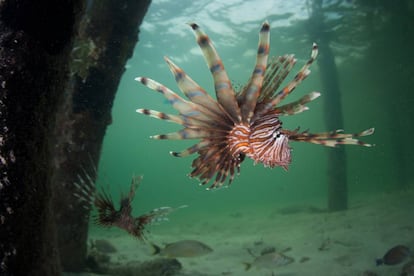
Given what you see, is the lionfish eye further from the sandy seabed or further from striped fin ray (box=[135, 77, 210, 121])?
the sandy seabed

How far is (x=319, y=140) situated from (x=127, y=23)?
11.8 ft

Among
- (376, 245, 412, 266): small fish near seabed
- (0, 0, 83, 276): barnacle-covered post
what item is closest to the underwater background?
(376, 245, 412, 266): small fish near seabed

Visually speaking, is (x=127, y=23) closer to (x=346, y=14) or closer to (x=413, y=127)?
(x=346, y=14)

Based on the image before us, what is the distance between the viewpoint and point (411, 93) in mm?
32188

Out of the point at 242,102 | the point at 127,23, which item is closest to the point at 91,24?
the point at 127,23

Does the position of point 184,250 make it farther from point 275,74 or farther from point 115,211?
point 275,74

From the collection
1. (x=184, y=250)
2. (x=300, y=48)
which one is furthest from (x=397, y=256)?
(x=300, y=48)

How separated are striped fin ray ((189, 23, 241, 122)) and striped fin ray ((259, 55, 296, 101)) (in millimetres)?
341

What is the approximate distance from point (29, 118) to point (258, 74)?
146 cm

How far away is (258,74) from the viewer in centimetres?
182

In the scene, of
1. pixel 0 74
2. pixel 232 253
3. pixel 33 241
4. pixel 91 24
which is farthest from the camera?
pixel 232 253

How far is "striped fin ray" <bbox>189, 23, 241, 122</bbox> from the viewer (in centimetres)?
178

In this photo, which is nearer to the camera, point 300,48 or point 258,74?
point 258,74

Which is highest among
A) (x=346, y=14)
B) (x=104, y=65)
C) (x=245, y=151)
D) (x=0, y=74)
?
(x=346, y=14)
